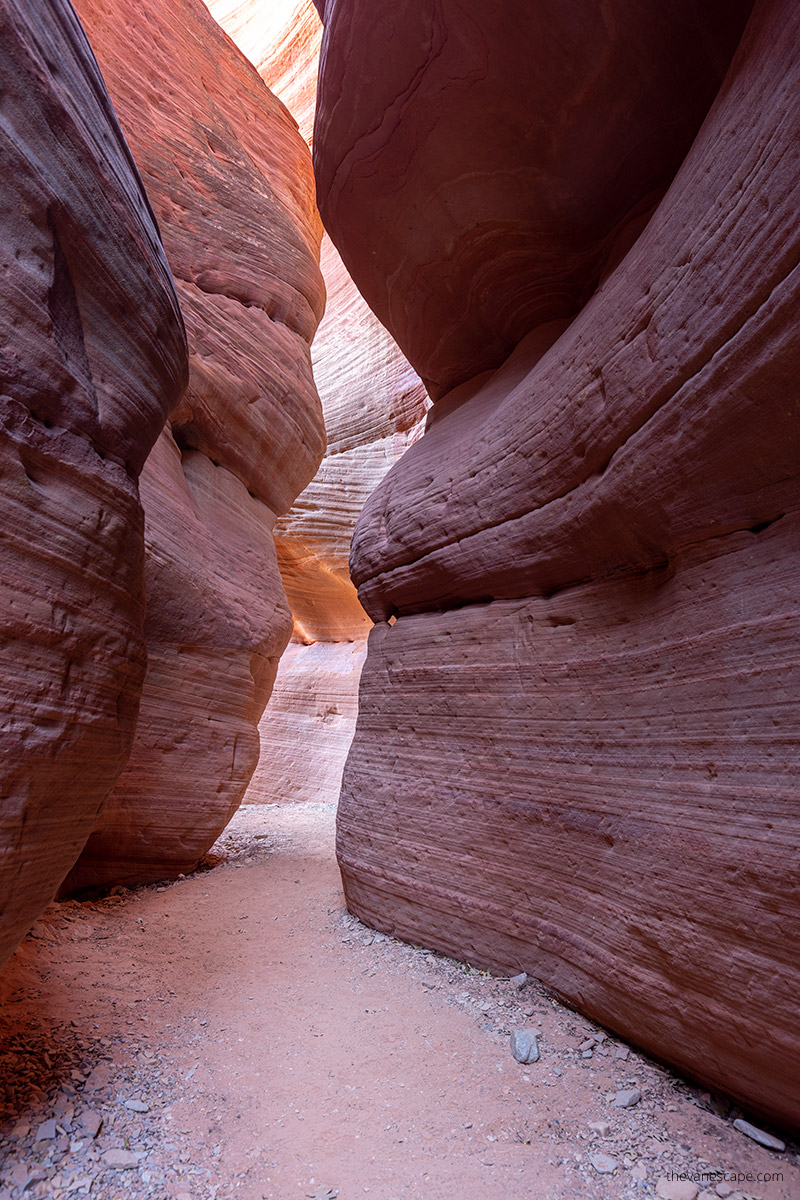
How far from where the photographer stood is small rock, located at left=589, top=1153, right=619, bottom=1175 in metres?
1.90

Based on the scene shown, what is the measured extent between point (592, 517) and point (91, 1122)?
3.05 m

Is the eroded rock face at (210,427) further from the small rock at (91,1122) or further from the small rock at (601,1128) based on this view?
the small rock at (601,1128)

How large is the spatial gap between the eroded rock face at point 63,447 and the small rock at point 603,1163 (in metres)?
2.05

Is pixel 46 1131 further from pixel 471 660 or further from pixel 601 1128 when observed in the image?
pixel 471 660

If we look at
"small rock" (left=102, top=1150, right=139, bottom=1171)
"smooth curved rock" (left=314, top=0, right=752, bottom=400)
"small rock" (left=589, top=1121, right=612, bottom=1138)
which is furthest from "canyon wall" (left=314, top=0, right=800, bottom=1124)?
"small rock" (left=102, top=1150, right=139, bottom=1171)

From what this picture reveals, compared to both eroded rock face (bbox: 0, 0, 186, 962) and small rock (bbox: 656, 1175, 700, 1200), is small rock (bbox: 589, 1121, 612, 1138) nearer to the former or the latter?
small rock (bbox: 656, 1175, 700, 1200)

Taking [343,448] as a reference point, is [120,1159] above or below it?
below

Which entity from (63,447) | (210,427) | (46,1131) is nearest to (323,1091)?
(46,1131)

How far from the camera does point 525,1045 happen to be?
2.54m

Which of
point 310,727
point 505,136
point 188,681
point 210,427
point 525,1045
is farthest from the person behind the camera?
point 310,727

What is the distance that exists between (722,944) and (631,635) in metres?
1.28

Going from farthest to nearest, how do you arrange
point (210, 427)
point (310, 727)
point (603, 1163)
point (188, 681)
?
point (310, 727)
point (210, 427)
point (188, 681)
point (603, 1163)

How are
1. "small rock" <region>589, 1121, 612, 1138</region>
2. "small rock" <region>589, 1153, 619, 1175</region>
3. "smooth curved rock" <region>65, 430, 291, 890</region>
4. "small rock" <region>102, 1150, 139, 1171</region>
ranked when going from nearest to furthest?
"small rock" <region>102, 1150, 139, 1171</region>, "small rock" <region>589, 1153, 619, 1175</region>, "small rock" <region>589, 1121, 612, 1138</region>, "smooth curved rock" <region>65, 430, 291, 890</region>

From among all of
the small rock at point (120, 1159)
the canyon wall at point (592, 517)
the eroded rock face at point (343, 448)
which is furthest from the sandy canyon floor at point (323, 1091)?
the eroded rock face at point (343, 448)
